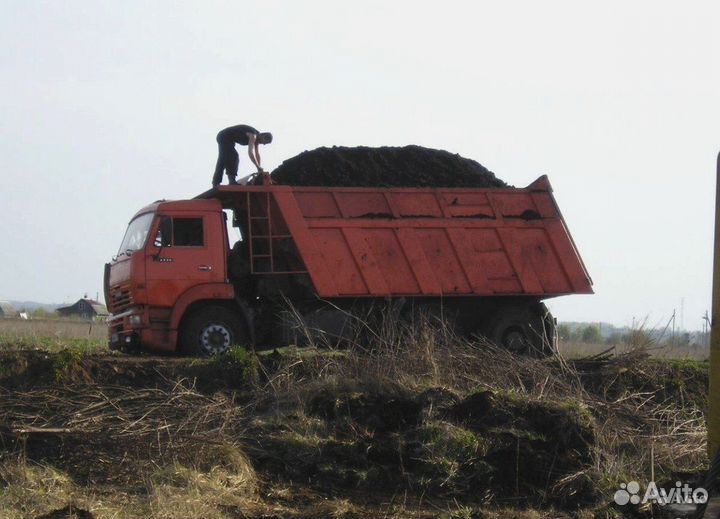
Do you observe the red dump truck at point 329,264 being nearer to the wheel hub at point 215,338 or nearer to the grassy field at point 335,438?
the wheel hub at point 215,338

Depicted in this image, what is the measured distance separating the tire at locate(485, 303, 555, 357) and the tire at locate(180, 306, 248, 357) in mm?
3894

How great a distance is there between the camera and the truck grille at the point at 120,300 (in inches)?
592

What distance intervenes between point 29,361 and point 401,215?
6.16 meters

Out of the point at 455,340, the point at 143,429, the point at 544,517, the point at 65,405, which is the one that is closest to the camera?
the point at 544,517

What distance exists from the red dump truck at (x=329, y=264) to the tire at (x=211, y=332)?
0.02 metres

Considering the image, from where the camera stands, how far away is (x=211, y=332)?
14.8 meters

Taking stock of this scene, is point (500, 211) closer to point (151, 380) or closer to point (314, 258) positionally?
point (314, 258)

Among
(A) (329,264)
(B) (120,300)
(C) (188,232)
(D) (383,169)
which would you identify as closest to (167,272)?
(C) (188,232)

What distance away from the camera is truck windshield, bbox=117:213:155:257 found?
15.3 m

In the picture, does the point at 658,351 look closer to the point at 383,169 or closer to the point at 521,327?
the point at 521,327

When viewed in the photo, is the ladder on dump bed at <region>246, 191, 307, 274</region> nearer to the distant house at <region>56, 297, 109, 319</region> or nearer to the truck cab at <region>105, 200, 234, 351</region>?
the truck cab at <region>105, 200, 234, 351</region>

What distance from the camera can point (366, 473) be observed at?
8.84m

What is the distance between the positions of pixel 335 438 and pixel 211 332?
5.81 metres

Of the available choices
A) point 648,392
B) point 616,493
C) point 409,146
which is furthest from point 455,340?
point 409,146
